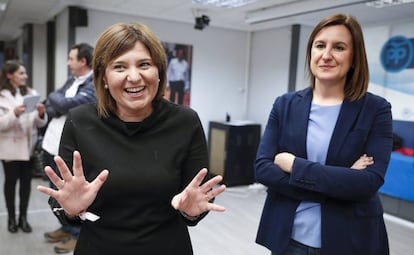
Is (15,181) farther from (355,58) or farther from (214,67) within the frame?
(214,67)

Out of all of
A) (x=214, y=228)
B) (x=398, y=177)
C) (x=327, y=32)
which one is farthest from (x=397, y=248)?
(x=327, y=32)

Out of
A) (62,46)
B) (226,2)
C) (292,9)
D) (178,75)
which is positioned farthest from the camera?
(178,75)

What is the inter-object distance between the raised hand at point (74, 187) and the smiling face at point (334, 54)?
0.88 m

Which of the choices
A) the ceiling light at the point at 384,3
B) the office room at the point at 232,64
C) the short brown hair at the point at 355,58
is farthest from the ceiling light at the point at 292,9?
the short brown hair at the point at 355,58

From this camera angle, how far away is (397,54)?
447cm

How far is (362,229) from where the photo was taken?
1.25 m

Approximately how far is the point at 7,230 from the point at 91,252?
275 centimetres

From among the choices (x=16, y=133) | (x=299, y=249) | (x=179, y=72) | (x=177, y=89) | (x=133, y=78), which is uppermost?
(x=179, y=72)

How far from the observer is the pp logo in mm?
4328

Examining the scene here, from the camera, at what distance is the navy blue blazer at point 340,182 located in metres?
1.25

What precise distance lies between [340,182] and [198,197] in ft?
1.73

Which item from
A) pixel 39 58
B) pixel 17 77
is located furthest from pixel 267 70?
pixel 39 58

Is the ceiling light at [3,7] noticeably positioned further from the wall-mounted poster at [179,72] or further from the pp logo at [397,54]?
the pp logo at [397,54]

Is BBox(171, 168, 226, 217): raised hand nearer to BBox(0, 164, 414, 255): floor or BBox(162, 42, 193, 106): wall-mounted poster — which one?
BBox(0, 164, 414, 255): floor
